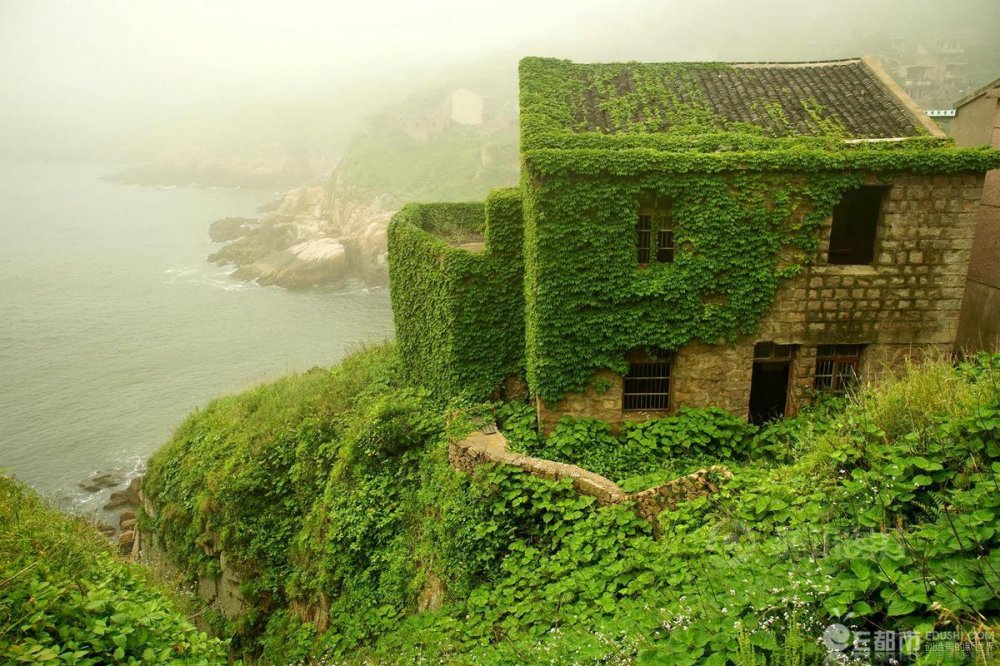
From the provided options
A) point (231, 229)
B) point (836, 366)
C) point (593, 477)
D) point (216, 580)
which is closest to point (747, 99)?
point (836, 366)

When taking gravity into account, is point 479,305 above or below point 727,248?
below

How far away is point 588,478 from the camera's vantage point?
31.7ft

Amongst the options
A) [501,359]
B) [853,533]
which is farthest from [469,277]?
[853,533]

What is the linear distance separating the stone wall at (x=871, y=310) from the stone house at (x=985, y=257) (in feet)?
9.65

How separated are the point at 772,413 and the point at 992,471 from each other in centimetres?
817

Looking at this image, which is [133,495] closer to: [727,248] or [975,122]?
[727,248]

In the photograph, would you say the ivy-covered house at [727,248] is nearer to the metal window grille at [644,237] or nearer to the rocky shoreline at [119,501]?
the metal window grille at [644,237]

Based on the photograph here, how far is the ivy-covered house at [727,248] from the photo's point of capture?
444 inches

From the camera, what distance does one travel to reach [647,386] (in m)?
12.5

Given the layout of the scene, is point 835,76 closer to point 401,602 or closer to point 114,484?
point 401,602

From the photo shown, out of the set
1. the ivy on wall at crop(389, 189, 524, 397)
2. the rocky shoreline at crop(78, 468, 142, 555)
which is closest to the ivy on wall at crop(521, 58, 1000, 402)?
the ivy on wall at crop(389, 189, 524, 397)

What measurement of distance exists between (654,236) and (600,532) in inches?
237

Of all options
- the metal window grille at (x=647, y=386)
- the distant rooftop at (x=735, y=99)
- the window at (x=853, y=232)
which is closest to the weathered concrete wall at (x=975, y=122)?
the distant rooftop at (x=735, y=99)

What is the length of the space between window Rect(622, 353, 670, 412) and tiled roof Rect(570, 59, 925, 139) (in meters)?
5.02
